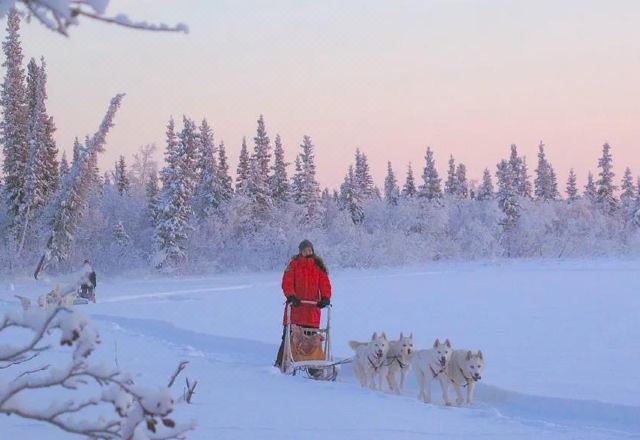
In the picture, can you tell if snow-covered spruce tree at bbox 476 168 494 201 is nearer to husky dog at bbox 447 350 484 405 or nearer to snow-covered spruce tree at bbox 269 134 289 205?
snow-covered spruce tree at bbox 269 134 289 205

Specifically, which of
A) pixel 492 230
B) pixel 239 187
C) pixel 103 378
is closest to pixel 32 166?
pixel 239 187

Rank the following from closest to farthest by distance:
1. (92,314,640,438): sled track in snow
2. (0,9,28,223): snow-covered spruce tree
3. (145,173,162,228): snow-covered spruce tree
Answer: (92,314,640,438): sled track in snow → (0,9,28,223): snow-covered spruce tree → (145,173,162,228): snow-covered spruce tree

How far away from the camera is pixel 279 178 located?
183 feet

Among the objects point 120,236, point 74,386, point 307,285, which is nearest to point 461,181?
point 120,236

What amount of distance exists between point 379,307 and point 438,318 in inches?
123

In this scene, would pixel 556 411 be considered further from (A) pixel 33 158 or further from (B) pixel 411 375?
(A) pixel 33 158

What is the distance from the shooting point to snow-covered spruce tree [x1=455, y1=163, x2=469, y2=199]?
77.6 metres

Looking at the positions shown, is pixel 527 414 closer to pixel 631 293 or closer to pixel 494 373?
pixel 494 373

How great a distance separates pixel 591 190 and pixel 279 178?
115ft

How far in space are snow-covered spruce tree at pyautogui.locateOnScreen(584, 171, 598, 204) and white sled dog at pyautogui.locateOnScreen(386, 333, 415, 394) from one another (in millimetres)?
64262

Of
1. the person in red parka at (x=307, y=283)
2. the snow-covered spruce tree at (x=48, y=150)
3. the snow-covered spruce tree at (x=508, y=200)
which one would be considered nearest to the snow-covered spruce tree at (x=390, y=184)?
the snow-covered spruce tree at (x=508, y=200)

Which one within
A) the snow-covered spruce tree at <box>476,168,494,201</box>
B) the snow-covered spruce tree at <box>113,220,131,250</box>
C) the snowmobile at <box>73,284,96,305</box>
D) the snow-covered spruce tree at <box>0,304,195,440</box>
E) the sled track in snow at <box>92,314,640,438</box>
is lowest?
the sled track in snow at <box>92,314,640,438</box>

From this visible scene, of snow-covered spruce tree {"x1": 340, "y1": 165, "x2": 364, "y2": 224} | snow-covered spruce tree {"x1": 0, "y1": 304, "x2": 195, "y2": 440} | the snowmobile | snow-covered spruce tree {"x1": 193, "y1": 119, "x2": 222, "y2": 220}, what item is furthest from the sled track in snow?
snow-covered spruce tree {"x1": 340, "y1": 165, "x2": 364, "y2": 224}

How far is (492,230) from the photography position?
55875 millimetres
